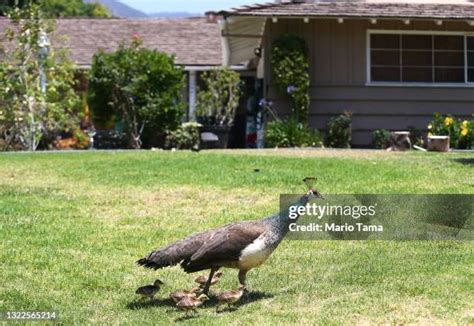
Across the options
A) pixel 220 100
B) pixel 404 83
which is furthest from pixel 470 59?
pixel 220 100

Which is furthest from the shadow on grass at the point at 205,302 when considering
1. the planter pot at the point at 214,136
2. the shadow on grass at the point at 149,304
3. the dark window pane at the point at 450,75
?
the dark window pane at the point at 450,75

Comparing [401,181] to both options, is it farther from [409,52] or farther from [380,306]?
[409,52]

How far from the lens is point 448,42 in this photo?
21547 millimetres

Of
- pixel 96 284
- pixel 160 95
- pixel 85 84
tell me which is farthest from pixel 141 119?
pixel 96 284

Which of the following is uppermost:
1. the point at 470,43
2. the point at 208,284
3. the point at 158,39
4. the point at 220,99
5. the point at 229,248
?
the point at 158,39

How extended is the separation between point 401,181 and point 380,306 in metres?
6.16

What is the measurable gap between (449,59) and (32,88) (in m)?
9.78

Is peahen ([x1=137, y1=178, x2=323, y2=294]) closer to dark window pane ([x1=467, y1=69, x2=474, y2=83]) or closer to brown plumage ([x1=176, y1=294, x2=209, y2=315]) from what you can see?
brown plumage ([x1=176, y1=294, x2=209, y2=315])

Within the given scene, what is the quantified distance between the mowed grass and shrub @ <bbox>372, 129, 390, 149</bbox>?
4.52 meters

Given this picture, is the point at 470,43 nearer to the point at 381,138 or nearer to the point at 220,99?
the point at 381,138

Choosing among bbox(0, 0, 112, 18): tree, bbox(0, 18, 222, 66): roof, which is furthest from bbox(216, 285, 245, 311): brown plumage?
bbox(0, 0, 112, 18): tree

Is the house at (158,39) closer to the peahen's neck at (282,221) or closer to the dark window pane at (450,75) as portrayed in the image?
the dark window pane at (450,75)

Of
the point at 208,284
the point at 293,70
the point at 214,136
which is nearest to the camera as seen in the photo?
the point at 208,284

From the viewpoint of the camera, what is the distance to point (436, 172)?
13836 millimetres
